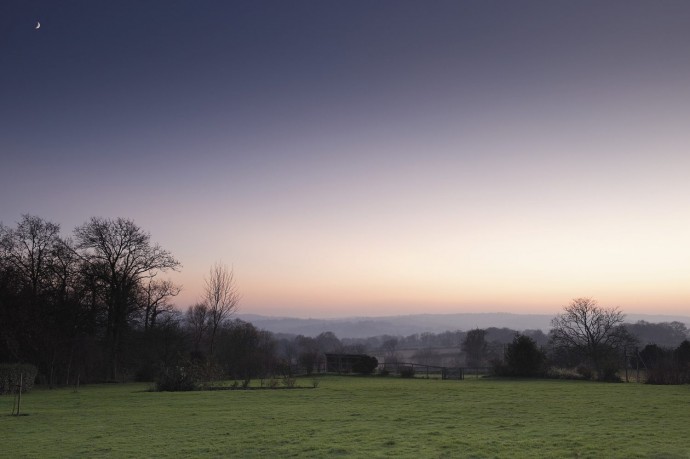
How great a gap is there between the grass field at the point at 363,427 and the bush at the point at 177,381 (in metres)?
7.13

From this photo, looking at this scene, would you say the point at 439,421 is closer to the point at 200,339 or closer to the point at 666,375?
the point at 666,375

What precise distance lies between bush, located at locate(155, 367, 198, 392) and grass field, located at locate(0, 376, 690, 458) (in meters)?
7.13

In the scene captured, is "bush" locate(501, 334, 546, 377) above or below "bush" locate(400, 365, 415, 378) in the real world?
above

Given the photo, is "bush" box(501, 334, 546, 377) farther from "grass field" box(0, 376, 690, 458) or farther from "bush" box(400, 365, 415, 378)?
"grass field" box(0, 376, 690, 458)

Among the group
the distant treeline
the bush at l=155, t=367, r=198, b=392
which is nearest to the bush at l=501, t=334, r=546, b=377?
the distant treeline

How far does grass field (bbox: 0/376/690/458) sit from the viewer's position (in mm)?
11094

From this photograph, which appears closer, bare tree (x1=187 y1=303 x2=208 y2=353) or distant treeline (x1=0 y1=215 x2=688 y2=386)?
distant treeline (x1=0 y1=215 x2=688 y2=386)

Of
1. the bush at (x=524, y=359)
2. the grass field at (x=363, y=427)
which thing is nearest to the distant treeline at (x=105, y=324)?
the bush at (x=524, y=359)

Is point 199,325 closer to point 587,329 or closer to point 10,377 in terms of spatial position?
point 10,377

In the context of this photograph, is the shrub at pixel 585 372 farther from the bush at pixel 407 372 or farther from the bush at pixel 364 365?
the bush at pixel 364 365

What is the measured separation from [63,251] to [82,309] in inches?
204

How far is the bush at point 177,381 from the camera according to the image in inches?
1172

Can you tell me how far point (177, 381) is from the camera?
29.9m

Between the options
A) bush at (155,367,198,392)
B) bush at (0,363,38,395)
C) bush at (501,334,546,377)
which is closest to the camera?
bush at (155,367,198,392)
